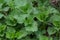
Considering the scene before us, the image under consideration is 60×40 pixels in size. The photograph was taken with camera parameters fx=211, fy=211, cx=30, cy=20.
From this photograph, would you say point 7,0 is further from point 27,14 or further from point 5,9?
point 27,14

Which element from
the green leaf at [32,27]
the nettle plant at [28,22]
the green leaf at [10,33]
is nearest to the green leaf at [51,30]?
the nettle plant at [28,22]

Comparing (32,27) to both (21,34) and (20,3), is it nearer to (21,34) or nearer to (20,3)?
(21,34)

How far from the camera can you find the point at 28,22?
229cm

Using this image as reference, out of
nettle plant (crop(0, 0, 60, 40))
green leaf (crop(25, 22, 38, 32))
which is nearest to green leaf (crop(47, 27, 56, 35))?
nettle plant (crop(0, 0, 60, 40))

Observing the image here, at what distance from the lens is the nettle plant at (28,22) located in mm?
2281

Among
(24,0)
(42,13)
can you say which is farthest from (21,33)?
(24,0)

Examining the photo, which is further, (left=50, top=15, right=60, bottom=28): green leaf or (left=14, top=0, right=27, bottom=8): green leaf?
(left=14, top=0, right=27, bottom=8): green leaf

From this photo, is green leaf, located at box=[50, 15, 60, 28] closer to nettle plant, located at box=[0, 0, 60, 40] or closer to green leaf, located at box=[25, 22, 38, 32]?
nettle plant, located at box=[0, 0, 60, 40]

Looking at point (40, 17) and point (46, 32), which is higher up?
point (40, 17)

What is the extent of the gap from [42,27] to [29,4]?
305 mm

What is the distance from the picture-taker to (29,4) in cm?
243

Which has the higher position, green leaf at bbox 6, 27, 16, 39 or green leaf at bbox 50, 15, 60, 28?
green leaf at bbox 50, 15, 60, 28

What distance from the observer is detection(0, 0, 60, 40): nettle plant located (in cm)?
228

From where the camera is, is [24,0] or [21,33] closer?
[21,33]
